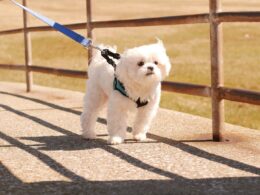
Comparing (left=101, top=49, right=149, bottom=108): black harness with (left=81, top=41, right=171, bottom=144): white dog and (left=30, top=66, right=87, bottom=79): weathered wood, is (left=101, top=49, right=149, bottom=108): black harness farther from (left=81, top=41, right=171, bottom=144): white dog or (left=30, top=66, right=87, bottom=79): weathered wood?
(left=30, top=66, right=87, bottom=79): weathered wood

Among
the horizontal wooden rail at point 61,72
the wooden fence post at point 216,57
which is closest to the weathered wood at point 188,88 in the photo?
the wooden fence post at point 216,57

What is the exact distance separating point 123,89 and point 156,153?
21.7 inches

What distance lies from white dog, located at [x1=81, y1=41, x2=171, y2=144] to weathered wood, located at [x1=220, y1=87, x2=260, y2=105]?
53 cm

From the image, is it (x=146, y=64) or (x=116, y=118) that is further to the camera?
(x=116, y=118)

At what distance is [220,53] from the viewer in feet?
17.0

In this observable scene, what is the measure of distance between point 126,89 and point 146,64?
14.0 inches

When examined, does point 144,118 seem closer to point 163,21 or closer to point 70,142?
point 70,142

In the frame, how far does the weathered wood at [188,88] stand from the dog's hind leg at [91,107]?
0.79 m

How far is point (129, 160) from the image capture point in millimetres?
4484

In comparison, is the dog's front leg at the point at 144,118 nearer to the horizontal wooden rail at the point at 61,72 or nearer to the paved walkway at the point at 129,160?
the paved walkway at the point at 129,160

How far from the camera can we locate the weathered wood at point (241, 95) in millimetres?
4738

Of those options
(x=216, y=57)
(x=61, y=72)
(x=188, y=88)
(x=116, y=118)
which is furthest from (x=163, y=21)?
(x=61, y=72)

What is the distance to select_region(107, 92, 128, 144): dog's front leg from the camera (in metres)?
4.90

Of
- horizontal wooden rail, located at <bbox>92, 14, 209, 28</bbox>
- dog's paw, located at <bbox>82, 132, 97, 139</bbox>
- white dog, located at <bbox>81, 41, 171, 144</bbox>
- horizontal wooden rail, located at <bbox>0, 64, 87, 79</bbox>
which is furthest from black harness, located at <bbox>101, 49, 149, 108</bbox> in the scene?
horizontal wooden rail, located at <bbox>0, 64, 87, 79</bbox>
